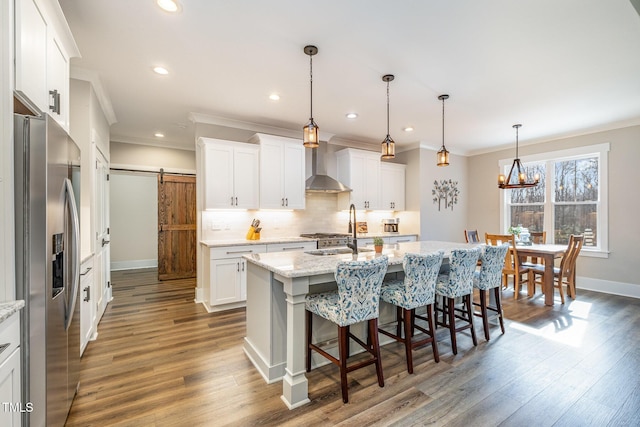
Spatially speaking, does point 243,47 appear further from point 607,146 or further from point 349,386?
point 607,146

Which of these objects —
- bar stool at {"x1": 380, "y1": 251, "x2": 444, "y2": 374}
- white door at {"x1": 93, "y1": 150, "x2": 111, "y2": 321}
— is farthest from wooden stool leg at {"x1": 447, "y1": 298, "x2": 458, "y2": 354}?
white door at {"x1": 93, "y1": 150, "x2": 111, "y2": 321}

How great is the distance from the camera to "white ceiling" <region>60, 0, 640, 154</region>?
2.13 metres

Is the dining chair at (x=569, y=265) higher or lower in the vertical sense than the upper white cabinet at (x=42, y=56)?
lower

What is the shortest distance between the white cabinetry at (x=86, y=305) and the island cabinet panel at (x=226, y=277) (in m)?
1.26

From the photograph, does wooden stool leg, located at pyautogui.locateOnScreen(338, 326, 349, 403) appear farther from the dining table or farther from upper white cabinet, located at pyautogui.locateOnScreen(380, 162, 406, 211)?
upper white cabinet, located at pyautogui.locateOnScreen(380, 162, 406, 211)

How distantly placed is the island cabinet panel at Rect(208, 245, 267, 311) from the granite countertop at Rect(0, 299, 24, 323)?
104 inches

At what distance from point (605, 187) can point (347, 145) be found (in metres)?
4.42

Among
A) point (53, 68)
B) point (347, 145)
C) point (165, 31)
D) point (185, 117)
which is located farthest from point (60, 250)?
point (347, 145)

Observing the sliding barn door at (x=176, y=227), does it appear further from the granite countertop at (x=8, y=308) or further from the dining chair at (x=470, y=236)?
the dining chair at (x=470, y=236)

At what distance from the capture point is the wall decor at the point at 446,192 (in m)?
6.33

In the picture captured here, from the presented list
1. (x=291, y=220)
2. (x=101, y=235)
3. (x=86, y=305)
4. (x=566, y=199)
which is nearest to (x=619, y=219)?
(x=566, y=199)

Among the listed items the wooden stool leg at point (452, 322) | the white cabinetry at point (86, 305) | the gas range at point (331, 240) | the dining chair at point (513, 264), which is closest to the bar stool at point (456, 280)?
the wooden stool leg at point (452, 322)

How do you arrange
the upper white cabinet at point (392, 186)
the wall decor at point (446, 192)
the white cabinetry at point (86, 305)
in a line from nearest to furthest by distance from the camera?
the white cabinetry at point (86, 305) → the upper white cabinet at point (392, 186) → the wall decor at point (446, 192)

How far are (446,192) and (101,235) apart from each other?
6281 millimetres
